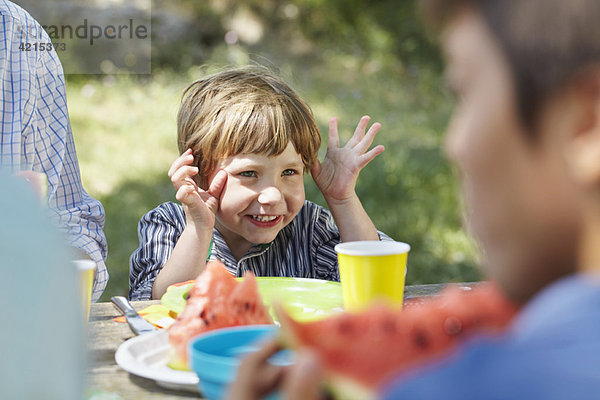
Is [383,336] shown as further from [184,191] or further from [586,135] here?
[184,191]

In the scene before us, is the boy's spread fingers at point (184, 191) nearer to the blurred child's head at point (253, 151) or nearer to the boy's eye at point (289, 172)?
the blurred child's head at point (253, 151)

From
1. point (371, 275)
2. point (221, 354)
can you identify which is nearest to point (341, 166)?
point (371, 275)

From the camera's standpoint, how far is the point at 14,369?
2.00ft

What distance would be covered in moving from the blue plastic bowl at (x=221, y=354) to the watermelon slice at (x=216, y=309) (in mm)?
176

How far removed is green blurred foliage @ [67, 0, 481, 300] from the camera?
536 cm

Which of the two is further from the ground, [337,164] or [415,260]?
[337,164]

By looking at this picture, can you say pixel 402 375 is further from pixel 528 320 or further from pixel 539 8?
Answer: pixel 539 8

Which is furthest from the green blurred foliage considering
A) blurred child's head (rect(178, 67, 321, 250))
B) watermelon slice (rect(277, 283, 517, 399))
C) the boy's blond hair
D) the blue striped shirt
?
watermelon slice (rect(277, 283, 517, 399))

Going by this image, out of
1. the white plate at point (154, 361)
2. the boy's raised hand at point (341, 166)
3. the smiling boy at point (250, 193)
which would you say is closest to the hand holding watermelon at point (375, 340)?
the white plate at point (154, 361)

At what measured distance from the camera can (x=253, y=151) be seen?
2359 mm

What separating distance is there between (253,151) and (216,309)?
1.11 m

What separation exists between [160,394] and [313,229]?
5.01 ft

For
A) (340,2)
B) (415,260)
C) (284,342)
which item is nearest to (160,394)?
(284,342)

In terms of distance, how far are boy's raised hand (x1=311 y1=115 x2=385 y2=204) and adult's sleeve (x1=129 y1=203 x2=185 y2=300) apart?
0.54 m
